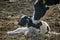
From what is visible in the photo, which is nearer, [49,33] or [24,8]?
[49,33]

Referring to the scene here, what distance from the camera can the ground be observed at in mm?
4070

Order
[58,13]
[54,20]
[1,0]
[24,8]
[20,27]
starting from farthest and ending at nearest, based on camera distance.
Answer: [1,0]
[24,8]
[58,13]
[54,20]
[20,27]

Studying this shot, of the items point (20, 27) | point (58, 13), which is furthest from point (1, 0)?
point (20, 27)

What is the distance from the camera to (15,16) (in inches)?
198

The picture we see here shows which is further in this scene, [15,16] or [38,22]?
[15,16]

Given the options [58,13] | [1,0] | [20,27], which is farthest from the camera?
[1,0]

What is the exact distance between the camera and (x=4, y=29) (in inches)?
171

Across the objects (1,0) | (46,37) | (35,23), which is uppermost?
(1,0)

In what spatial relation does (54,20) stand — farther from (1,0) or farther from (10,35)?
(1,0)

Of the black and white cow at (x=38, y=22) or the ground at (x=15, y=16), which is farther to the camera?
the ground at (x=15, y=16)

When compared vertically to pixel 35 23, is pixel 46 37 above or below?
below

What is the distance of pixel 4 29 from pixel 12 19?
56cm

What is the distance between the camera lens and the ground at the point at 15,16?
13.4 feet

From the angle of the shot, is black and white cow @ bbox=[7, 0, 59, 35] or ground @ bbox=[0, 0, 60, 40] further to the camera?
ground @ bbox=[0, 0, 60, 40]
